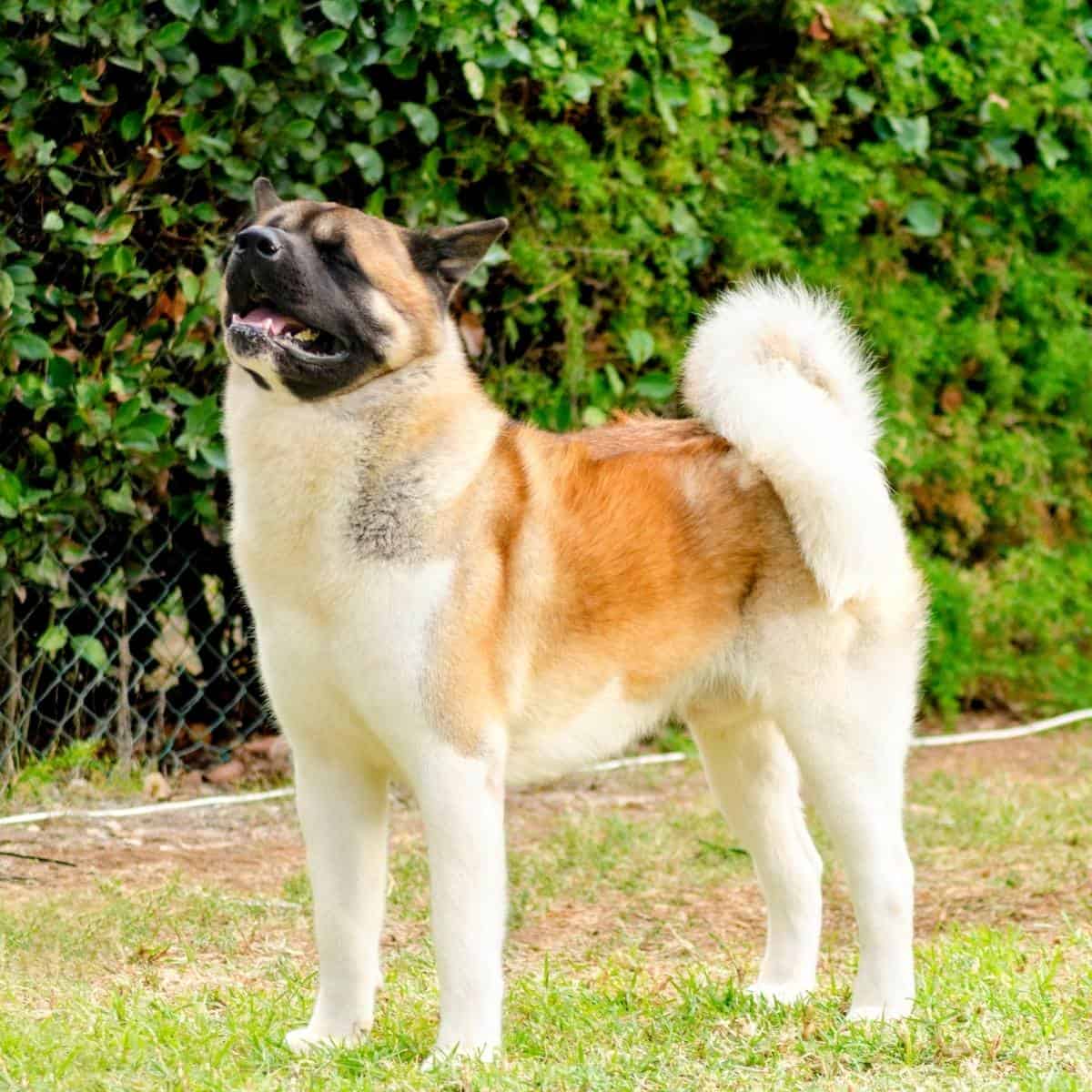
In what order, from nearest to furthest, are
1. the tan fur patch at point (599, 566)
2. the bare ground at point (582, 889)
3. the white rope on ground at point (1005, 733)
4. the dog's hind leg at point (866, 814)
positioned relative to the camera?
the tan fur patch at point (599, 566) < the dog's hind leg at point (866, 814) < the bare ground at point (582, 889) < the white rope on ground at point (1005, 733)

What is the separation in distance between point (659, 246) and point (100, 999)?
351 centimetres

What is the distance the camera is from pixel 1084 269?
7617 mm

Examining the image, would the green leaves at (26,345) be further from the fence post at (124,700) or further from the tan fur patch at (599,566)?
the tan fur patch at (599,566)

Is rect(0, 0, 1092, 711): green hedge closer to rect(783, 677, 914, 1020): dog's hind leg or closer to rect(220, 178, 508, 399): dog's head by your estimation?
rect(220, 178, 508, 399): dog's head

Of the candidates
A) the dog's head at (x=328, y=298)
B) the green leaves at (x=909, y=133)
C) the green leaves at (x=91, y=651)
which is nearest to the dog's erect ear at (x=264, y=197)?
the dog's head at (x=328, y=298)

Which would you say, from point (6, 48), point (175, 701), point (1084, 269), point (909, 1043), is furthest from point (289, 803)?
point (1084, 269)

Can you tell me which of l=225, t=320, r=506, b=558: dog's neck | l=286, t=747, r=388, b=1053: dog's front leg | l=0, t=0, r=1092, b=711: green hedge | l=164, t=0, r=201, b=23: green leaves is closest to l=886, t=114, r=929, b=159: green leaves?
l=0, t=0, r=1092, b=711: green hedge

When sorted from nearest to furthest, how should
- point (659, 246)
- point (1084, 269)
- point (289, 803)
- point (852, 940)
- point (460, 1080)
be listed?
point (460, 1080) → point (852, 940) → point (289, 803) → point (659, 246) → point (1084, 269)

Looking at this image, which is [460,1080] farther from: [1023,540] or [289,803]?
[1023,540]

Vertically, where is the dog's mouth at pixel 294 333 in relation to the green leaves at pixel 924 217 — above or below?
below

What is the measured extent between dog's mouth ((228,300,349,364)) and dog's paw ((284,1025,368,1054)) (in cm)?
133

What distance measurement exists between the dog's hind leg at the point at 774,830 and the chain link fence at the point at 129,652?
2.22m

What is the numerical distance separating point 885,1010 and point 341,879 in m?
1.15

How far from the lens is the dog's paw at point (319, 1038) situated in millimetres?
3508
